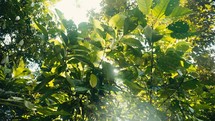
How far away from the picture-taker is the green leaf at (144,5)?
1.05 m

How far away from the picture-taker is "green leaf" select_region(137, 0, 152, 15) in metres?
1.05

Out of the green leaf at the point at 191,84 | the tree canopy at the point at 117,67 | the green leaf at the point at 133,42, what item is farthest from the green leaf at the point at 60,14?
the green leaf at the point at 191,84

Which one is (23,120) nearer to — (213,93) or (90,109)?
(90,109)

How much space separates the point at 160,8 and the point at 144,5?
75mm

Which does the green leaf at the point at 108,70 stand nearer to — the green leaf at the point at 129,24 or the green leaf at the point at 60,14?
the green leaf at the point at 129,24

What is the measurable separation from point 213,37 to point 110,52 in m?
8.75

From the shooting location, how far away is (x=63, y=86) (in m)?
1.27

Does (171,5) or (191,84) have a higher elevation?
(171,5)

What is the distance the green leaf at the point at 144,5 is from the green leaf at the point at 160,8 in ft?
0.11

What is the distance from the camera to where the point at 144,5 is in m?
1.07

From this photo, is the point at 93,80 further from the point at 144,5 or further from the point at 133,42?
the point at 144,5

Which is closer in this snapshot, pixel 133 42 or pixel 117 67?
pixel 133 42

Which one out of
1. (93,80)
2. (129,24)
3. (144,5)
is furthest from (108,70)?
(144,5)

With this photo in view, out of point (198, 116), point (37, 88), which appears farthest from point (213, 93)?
point (37, 88)
